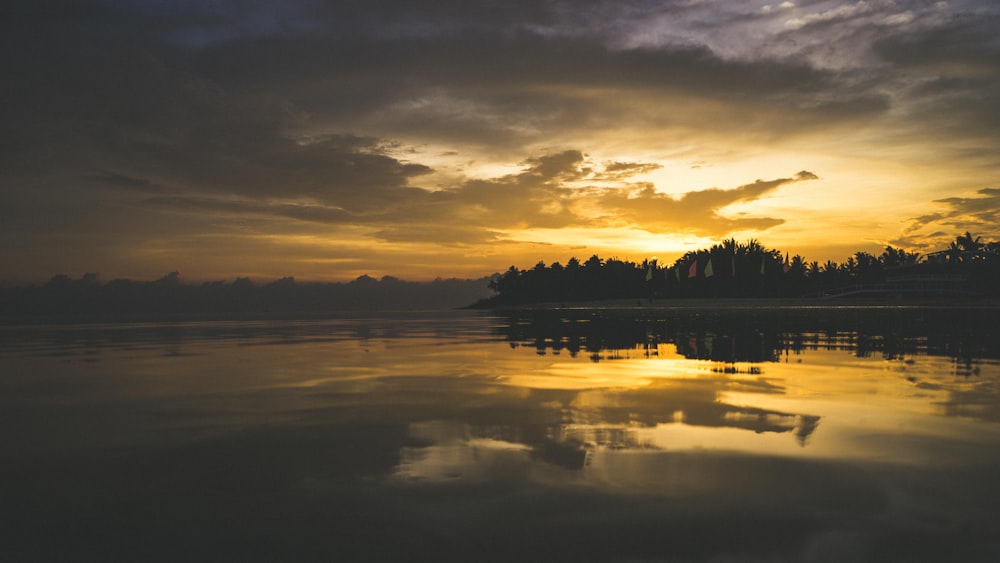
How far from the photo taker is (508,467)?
729cm

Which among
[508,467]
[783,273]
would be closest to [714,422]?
[508,467]

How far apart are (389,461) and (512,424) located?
272cm

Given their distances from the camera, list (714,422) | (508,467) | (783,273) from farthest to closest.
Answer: (783,273) → (714,422) → (508,467)

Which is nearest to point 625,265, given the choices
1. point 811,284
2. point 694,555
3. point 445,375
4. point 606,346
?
point 811,284


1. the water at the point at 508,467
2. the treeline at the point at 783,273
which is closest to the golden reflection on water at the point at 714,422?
the water at the point at 508,467

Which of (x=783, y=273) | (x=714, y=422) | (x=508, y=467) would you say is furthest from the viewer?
(x=783, y=273)

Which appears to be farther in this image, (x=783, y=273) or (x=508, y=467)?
(x=783, y=273)

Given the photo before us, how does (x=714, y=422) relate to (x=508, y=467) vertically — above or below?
above

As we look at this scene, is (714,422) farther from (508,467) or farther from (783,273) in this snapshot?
(783,273)

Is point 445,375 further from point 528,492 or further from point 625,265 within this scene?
point 625,265

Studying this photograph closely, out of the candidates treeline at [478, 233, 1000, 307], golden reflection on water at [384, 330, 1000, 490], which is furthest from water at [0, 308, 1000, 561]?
treeline at [478, 233, 1000, 307]

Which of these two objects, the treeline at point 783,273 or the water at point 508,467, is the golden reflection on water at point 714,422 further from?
the treeline at point 783,273

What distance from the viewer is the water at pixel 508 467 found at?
508cm

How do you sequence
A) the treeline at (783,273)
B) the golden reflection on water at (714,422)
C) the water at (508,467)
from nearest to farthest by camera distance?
the water at (508,467) → the golden reflection on water at (714,422) → the treeline at (783,273)
